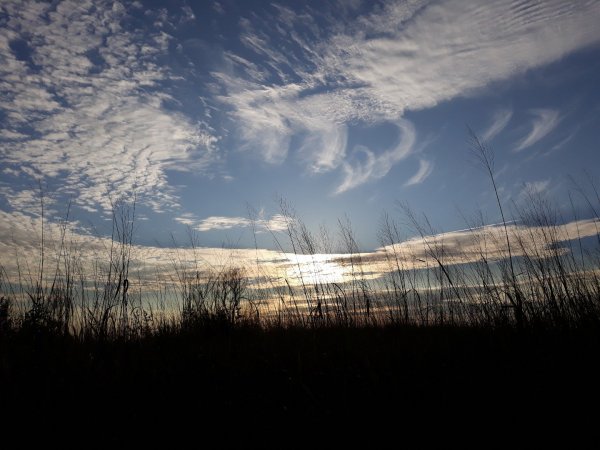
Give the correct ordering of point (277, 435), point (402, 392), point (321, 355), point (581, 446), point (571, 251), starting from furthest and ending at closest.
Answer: point (571, 251), point (321, 355), point (402, 392), point (277, 435), point (581, 446)

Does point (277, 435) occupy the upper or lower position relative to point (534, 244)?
lower

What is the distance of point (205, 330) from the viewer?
501 centimetres

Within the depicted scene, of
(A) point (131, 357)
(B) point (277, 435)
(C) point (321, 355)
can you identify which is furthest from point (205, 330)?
(B) point (277, 435)

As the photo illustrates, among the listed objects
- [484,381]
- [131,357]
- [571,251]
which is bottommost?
[484,381]

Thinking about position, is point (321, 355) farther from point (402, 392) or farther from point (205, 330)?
point (205, 330)

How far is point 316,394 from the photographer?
6.76 feet

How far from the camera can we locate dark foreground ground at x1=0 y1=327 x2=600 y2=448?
66.3 inches

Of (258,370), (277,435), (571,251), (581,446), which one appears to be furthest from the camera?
(571,251)

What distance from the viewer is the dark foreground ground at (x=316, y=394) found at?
1.68m

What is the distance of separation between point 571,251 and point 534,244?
430mm

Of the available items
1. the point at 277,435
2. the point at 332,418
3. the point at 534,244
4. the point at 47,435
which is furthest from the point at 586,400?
the point at 534,244

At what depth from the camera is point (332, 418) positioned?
179 cm

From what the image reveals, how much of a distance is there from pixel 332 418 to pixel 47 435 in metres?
1.35

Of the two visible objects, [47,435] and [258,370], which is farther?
[258,370]
